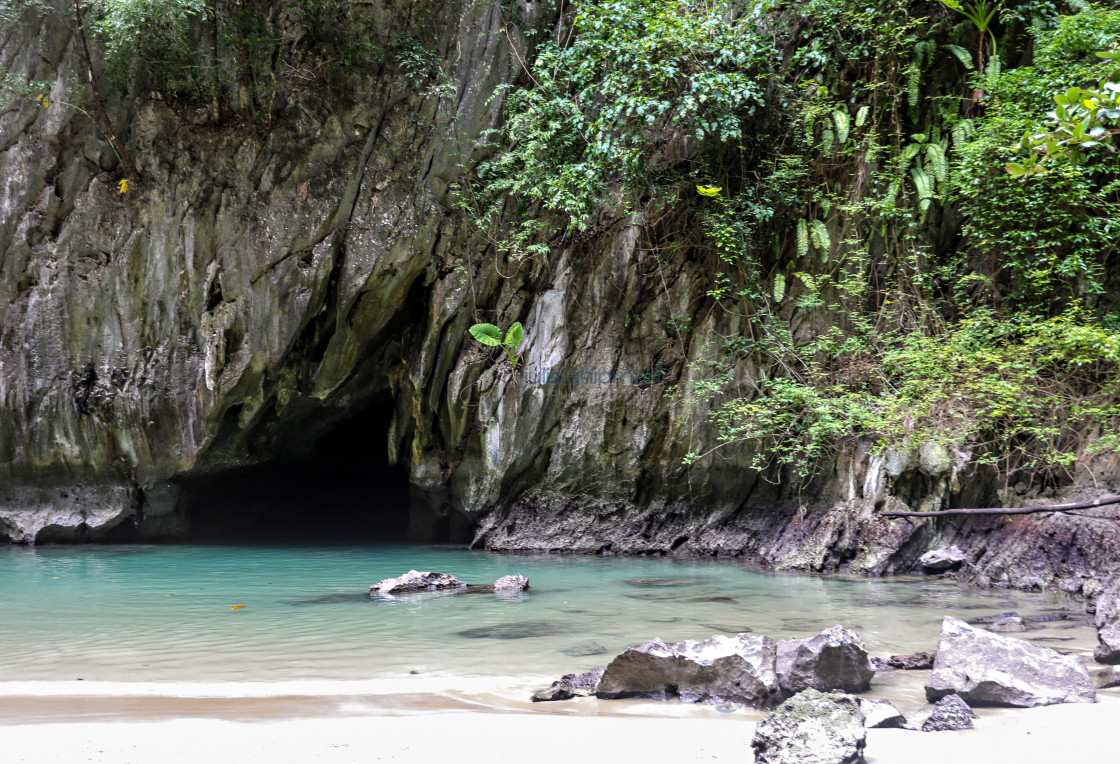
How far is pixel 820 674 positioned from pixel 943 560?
528cm

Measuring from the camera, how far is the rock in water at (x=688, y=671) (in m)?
3.42

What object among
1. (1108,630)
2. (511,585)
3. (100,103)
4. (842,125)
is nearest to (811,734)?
(1108,630)

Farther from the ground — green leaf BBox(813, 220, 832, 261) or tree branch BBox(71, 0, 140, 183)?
tree branch BBox(71, 0, 140, 183)

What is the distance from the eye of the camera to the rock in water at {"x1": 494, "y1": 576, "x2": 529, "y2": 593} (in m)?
6.88

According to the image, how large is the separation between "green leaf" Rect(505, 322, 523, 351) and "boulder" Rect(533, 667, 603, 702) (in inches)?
278

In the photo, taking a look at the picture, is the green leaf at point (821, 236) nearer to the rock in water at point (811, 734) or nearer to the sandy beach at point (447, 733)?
the sandy beach at point (447, 733)

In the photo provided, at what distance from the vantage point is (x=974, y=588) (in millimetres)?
7066

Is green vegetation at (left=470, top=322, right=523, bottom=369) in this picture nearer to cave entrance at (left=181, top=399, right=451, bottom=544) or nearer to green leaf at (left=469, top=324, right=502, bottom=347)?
green leaf at (left=469, top=324, right=502, bottom=347)

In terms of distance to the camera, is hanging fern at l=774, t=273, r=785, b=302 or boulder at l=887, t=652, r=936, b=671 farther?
hanging fern at l=774, t=273, r=785, b=302

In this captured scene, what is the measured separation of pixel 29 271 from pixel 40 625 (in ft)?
27.3

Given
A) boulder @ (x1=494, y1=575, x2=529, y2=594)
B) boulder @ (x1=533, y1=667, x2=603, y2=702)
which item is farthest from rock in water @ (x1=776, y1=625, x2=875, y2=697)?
boulder @ (x1=494, y1=575, x2=529, y2=594)

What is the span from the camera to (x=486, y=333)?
34.3 ft

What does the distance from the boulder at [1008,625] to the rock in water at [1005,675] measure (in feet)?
5.73

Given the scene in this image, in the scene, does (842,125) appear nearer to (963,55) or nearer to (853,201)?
(853,201)
